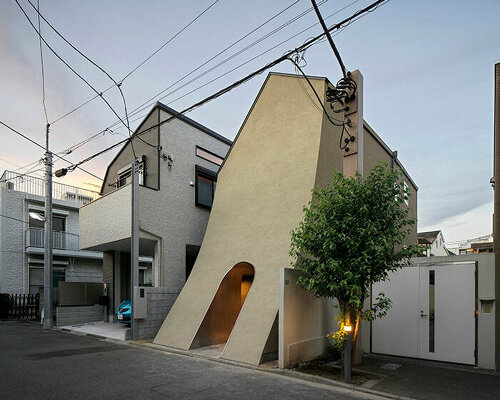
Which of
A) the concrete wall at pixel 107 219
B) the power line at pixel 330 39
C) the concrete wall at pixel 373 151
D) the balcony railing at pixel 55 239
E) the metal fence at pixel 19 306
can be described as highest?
the power line at pixel 330 39

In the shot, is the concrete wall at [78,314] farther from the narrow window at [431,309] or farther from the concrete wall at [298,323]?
the narrow window at [431,309]

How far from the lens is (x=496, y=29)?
7691 millimetres

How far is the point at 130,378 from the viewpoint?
673 centimetres

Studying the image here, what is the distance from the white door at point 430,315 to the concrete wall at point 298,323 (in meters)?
1.80

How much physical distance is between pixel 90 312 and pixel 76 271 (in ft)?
25.7

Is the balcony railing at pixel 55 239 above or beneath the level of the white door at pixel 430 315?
above

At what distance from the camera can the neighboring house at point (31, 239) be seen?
19.7 meters

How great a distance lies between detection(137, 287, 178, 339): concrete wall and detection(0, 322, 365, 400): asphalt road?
49.5 inches

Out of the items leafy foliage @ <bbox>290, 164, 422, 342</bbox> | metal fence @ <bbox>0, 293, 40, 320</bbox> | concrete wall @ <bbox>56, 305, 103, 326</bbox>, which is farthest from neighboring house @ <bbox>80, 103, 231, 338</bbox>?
leafy foliage @ <bbox>290, 164, 422, 342</bbox>

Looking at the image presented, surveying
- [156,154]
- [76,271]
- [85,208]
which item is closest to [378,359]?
[156,154]

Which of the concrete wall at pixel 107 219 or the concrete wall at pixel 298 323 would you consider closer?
the concrete wall at pixel 298 323

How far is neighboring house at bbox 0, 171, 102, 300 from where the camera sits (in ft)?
64.7

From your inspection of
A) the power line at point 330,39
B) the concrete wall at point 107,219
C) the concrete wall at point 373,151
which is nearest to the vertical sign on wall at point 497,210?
the power line at point 330,39

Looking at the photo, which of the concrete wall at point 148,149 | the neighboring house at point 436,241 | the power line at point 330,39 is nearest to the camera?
the power line at point 330,39
